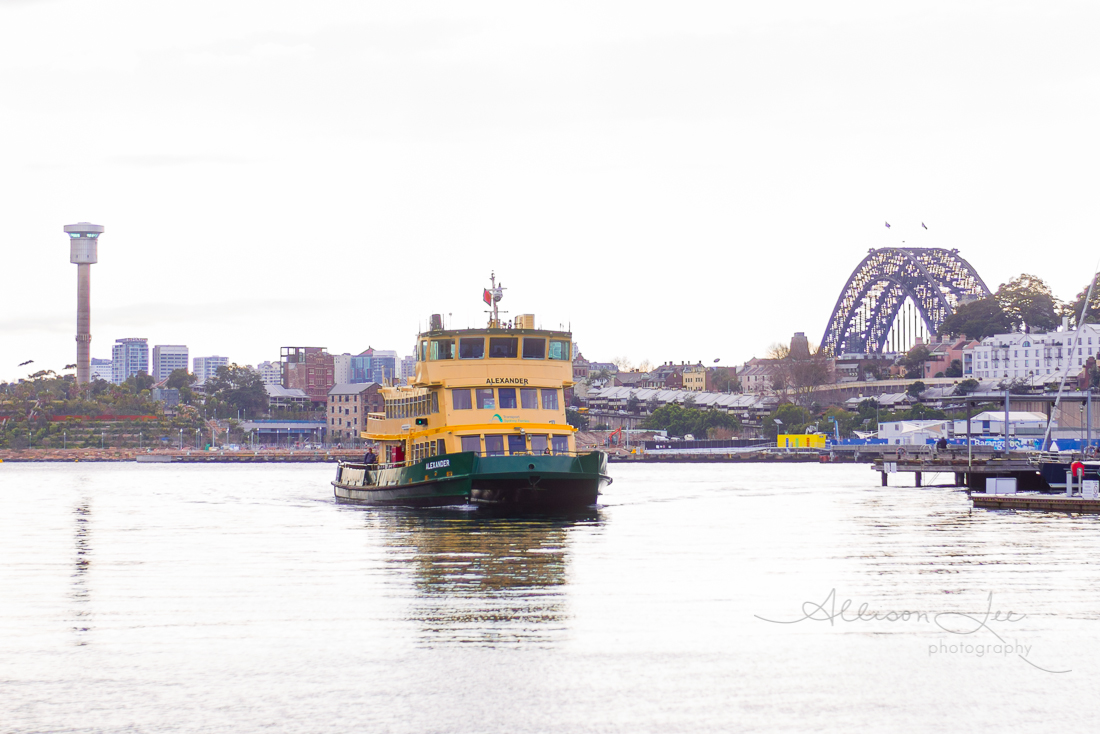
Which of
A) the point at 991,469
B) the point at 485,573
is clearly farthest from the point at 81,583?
the point at 991,469

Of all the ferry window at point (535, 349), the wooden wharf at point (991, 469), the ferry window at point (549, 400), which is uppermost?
the ferry window at point (535, 349)

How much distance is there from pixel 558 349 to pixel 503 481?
24.1 ft

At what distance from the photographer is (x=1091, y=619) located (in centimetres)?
2752

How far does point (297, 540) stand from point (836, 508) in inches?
1248

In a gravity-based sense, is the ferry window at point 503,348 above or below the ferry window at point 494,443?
above

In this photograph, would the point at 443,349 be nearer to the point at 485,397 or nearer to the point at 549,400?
the point at 485,397

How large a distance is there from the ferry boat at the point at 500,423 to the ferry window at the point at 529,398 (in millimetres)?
45

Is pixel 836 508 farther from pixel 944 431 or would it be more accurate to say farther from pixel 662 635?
pixel 944 431

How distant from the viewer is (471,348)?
199 ft

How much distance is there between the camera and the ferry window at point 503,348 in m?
60.7

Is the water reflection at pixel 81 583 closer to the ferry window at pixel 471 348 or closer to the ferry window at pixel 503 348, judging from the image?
the ferry window at pixel 471 348

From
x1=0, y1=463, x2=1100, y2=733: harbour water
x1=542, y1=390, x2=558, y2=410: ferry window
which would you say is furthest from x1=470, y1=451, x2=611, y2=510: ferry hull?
x1=0, y1=463, x2=1100, y2=733: harbour water

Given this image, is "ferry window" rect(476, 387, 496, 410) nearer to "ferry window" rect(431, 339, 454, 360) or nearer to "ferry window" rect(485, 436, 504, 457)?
"ferry window" rect(485, 436, 504, 457)

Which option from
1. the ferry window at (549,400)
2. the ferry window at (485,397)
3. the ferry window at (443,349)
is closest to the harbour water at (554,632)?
the ferry window at (485,397)
